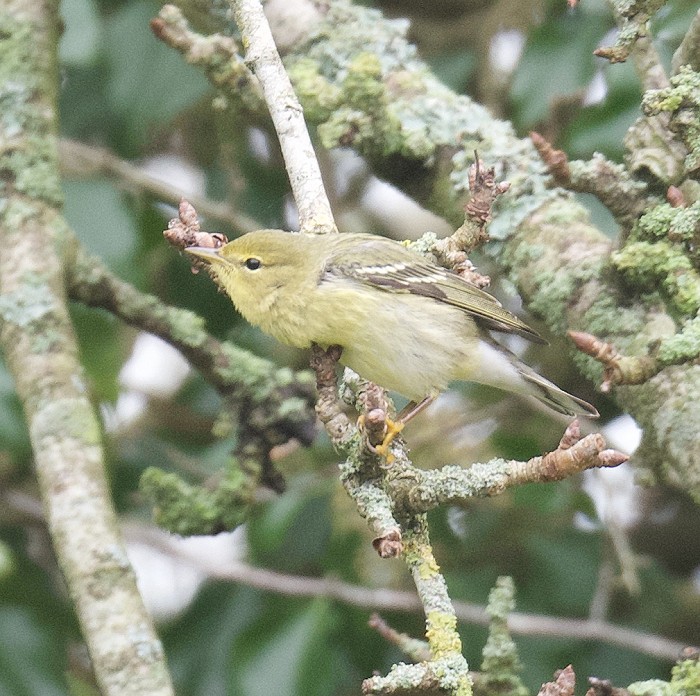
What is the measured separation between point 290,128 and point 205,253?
1.55 feet

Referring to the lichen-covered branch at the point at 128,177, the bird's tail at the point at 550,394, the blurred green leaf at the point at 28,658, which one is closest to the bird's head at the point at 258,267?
the bird's tail at the point at 550,394

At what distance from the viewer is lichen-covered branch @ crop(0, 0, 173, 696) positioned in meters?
2.55

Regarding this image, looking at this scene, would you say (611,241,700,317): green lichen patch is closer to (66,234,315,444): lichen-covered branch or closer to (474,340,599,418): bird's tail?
(474,340,599,418): bird's tail

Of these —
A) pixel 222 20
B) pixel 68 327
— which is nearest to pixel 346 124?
pixel 222 20

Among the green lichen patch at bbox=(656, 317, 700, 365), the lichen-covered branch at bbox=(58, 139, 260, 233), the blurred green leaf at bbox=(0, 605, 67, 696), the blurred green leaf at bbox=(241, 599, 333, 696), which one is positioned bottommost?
the blurred green leaf at bbox=(0, 605, 67, 696)

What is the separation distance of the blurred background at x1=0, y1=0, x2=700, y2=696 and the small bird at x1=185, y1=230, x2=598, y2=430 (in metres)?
0.21

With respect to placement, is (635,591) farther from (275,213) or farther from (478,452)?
(275,213)

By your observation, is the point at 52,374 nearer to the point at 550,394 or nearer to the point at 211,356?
the point at 211,356

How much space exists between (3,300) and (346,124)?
110cm

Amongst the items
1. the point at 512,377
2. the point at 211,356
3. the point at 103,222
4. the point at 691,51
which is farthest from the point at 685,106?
the point at 103,222

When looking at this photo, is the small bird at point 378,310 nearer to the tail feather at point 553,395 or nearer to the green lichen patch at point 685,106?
the tail feather at point 553,395

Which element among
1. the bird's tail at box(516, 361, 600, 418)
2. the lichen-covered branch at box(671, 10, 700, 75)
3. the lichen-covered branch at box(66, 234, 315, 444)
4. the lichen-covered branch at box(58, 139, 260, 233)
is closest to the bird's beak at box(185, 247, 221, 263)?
the lichen-covered branch at box(66, 234, 315, 444)

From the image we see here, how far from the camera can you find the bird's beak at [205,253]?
2.68 meters

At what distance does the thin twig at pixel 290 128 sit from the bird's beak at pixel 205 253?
11.2 inches
